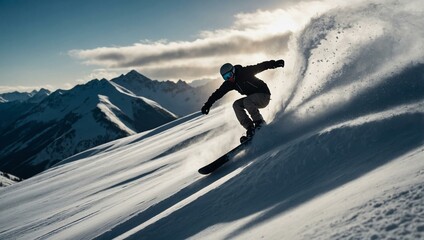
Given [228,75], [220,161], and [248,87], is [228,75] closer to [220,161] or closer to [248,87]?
[248,87]

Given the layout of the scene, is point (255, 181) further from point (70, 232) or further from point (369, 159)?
point (70, 232)

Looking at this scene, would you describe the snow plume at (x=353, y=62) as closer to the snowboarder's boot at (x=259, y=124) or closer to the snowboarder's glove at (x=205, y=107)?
the snowboarder's boot at (x=259, y=124)

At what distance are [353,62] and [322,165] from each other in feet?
13.1

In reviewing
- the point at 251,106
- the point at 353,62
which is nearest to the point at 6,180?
the point at 251,106

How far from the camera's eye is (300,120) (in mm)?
8391

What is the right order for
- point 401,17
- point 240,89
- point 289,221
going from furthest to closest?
1. point 240,89
2. point 401,17
3. point 289,221

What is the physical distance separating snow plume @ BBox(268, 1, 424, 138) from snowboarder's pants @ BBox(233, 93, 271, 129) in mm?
480

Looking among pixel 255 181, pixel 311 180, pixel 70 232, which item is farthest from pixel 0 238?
pixel 311 180

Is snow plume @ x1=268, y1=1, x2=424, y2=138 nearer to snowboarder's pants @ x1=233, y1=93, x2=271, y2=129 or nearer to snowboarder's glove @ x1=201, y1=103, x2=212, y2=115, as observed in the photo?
snowboarder's pants @ x1=233, y1=93, x2=271, y2=129

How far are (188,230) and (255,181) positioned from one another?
147cm

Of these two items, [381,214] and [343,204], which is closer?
[381,214]

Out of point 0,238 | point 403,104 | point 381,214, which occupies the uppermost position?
point 0,238

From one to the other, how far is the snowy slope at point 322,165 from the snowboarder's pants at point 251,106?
540 millimetres

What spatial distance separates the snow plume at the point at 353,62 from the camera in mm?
7121
